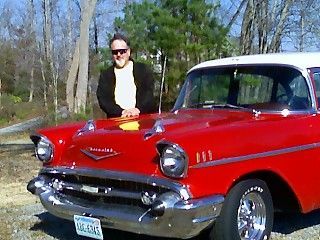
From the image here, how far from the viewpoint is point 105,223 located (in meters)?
4.77

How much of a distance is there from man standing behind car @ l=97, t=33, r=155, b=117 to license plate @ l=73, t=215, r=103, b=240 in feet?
5.90

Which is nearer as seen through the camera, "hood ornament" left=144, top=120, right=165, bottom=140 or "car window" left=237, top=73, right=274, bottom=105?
"hood ornament" left=144, top=120, right=165, bottom=140

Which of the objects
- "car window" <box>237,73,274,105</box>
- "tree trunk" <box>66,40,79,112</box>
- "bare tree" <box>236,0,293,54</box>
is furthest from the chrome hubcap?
"tree trunk" <box>66,40,79,112</box>

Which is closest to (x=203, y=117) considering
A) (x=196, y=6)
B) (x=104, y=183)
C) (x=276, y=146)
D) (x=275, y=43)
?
→ (x=276, y=146)

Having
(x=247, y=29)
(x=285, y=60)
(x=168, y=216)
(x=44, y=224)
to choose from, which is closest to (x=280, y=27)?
(x=247, y=29)

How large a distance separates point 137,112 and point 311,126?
6.19ft

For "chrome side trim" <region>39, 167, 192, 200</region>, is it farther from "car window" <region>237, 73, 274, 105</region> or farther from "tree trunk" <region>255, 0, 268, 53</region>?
"tree trunk" <region>255, 0, 268, 53</region>

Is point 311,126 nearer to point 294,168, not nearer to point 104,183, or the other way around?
point 294,168

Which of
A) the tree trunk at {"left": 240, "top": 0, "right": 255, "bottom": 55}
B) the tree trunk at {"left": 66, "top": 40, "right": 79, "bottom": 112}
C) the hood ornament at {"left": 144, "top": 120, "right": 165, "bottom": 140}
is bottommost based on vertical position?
the tree trunk at {"left": 66, "top": 40, "right": 79, "bottom": 112}

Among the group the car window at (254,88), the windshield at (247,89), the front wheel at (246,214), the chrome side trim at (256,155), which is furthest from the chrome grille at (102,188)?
the car window at (254,88)

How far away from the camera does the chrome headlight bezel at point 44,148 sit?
5473 millimetres

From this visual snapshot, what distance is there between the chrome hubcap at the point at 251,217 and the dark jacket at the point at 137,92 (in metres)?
2.01

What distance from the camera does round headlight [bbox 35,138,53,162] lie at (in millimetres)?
5474

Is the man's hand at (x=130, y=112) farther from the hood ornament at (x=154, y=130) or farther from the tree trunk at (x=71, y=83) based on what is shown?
the tree trunk at (x=71, y=83)
